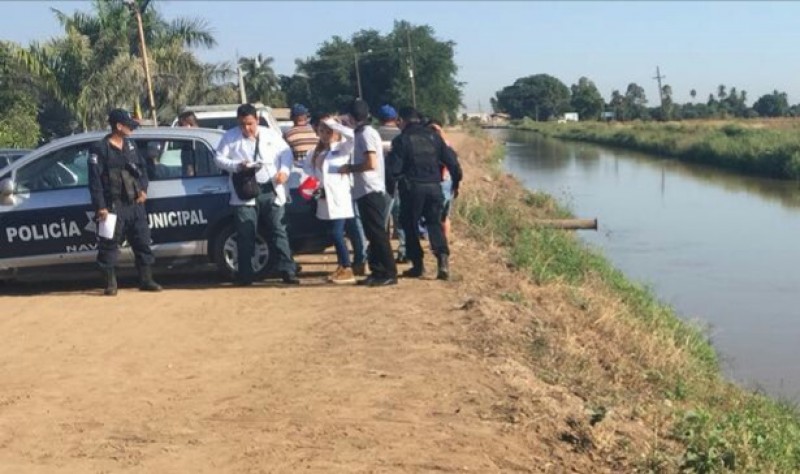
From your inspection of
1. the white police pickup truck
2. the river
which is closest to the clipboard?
the white police pickup truck

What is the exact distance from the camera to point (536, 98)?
504 ft

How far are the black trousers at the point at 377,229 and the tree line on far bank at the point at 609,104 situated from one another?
89.9 m

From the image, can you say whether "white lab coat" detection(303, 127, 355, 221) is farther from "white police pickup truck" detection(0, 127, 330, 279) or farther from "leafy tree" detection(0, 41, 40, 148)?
"leafy tree" detection(0, 41, 40, 148)

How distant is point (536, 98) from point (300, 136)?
481 feet

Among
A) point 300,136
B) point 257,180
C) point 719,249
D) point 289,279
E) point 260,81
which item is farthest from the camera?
A: point 260,81

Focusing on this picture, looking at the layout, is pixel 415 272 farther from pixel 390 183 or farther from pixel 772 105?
pixel 772 105

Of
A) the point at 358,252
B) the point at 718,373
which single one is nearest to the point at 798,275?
the point at 718,373

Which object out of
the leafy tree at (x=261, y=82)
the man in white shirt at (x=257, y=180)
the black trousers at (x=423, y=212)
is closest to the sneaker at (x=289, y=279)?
the man in white shirt at (x=257, y=180)

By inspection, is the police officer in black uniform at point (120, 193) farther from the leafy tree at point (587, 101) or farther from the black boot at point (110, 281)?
the leafy tree at point (587, 101)

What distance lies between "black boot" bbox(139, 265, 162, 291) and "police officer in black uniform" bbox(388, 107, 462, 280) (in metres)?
2.31

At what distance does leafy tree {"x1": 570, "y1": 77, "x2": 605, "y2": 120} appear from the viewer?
135 meters

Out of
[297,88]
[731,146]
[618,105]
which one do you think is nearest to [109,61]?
[731,146]

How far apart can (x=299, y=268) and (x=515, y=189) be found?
14.6 meters

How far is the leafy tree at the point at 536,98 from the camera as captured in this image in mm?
148875
